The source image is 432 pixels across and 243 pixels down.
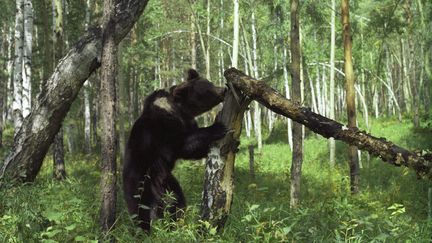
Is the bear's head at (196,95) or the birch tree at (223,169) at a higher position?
the bear's head at (196,95)

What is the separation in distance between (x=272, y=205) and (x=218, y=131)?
2979 millimetres

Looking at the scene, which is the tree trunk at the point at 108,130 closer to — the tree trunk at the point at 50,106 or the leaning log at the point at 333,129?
the tree trunk at the point at 50,106

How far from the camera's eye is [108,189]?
541 centimetres

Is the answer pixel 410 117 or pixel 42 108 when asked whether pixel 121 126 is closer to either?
pixel 42 108

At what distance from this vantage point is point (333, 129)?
388cm

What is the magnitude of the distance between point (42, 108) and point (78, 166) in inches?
549

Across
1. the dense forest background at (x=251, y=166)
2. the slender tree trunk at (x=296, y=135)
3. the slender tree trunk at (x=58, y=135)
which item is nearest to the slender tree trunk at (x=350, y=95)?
the dense forest background at (x=251, y=166)

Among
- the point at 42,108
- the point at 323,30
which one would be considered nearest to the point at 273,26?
the point at 323,30

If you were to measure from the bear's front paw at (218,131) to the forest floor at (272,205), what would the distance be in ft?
2.28

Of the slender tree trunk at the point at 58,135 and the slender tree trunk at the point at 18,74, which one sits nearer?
the slender tree trunk at the point at 18,74

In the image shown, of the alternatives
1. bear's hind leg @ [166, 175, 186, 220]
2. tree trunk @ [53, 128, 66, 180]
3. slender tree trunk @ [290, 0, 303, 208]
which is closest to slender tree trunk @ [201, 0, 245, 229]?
bear's hind leg @ [166, 175, 186, 220]

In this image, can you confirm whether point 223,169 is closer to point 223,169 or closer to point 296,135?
point 223,169

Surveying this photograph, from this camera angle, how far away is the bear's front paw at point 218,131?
4742 millimetres

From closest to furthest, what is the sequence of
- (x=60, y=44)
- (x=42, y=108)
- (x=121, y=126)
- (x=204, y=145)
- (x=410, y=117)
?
(x=204, y=145)
(x=42, y=108)
(x=60, y=44)
(x=121, y=126)
(x=410, y=117)
